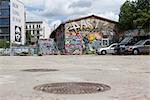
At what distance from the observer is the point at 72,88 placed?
11.2 meters

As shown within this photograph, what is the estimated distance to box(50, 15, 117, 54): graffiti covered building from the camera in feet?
171

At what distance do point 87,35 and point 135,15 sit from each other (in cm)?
802

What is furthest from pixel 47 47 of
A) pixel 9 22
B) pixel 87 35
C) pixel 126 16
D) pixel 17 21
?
pixel 17 21

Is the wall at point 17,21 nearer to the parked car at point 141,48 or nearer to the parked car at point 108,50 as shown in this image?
the parked car at point 108,50

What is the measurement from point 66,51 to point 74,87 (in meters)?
40.7

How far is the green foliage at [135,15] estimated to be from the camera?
4664 centimetres

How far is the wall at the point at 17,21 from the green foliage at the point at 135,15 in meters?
82.2

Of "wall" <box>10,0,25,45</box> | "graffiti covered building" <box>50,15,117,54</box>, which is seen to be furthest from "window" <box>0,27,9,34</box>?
"graffiti covered building" <box>50,15,117,54</box>

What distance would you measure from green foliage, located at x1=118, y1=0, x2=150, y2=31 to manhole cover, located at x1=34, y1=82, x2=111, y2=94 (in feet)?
115

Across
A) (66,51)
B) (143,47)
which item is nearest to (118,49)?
(143,47)

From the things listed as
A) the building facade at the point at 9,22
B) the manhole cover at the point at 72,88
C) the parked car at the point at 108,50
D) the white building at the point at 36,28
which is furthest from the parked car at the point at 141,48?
the white building at the point at 36,28

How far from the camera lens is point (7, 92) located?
10445 millimetres

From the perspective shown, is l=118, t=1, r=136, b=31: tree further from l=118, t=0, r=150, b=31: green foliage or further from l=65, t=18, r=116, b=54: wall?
l=65, t=18, r=116, b=54: wall

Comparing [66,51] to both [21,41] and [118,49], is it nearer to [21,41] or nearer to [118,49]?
[118,49]
